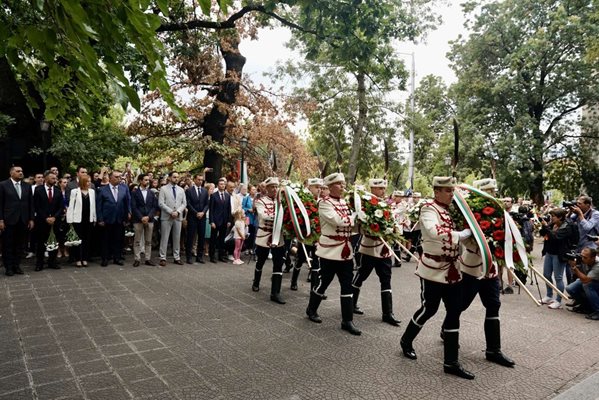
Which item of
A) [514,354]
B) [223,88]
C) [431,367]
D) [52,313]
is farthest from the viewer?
[223,88]

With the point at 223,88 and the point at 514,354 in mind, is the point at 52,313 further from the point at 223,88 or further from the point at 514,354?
the point at 223,88

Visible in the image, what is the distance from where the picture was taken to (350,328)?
5613 mm

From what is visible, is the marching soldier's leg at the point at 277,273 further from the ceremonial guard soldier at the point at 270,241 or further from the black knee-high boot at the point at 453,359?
the black knee-high boot at the point at 453,359

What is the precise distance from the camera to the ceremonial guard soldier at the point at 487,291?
15.6 ft

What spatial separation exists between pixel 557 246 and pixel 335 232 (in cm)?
512

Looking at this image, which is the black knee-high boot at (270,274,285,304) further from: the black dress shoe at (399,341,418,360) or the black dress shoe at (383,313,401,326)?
the black dress shoe at (399,341,418,360)

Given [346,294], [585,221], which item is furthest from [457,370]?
→ [585,221]

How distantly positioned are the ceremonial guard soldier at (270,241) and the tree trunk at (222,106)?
9178 millimetres

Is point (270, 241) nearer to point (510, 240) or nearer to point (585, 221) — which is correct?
point (510, 240)

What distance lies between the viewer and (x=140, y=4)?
2699mm

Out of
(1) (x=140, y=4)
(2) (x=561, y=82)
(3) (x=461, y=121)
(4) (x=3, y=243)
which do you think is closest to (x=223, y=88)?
(4) (x=3, y=243)

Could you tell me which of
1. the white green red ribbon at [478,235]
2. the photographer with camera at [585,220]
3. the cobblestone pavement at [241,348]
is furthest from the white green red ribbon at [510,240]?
the photographer with camera at [585,220]

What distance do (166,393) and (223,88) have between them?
1482 cm

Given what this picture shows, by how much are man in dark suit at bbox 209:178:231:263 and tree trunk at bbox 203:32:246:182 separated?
5381 mm
